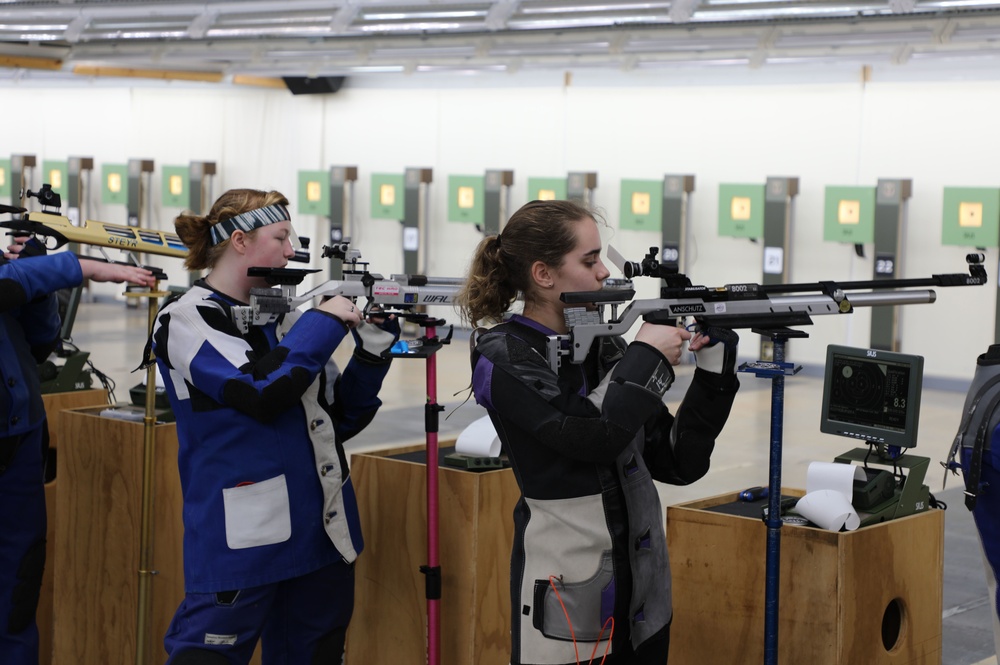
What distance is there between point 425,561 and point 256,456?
2.21 feet

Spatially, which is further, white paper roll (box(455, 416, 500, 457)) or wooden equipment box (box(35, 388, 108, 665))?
wooden equipment box (box(35, 388, 108, 665))

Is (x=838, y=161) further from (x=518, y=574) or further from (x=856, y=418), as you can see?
(x=518, y=574)

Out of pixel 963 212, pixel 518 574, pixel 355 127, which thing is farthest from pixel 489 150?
pixel 518 574

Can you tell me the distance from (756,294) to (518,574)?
69cm

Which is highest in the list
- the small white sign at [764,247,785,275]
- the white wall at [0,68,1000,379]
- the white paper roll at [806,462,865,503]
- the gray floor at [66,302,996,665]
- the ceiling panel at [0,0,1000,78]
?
the ceiling panel at [0,0,1000,78]

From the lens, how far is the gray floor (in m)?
4.34

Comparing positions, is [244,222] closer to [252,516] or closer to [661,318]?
[252,516]

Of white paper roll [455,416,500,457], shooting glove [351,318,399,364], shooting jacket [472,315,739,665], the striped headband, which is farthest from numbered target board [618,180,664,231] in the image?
shooting jacket [472,315,739,665]

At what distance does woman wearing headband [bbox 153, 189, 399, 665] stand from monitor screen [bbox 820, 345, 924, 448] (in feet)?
3.55

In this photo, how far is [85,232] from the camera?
3.06 m

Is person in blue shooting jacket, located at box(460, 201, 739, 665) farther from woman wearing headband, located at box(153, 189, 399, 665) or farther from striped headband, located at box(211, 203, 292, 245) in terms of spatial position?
striped headband, located at box(211, 203, 292, 245)

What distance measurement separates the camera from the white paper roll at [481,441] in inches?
115

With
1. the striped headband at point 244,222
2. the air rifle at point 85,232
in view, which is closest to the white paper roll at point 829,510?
the striped headband at point 244,222

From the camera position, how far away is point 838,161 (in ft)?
31.8
